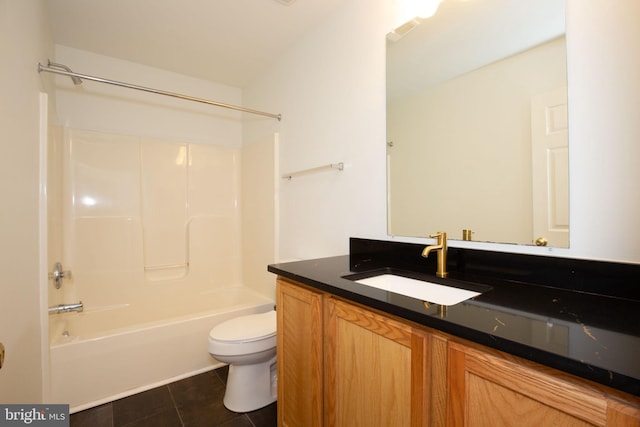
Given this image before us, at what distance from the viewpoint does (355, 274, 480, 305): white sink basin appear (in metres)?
1.04

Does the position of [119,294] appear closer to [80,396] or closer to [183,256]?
[183,256]

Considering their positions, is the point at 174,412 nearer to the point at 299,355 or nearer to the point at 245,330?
the point at 245,330

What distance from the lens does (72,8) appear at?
1.82 metres

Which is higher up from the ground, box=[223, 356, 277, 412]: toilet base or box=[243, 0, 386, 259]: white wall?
box=[243, 0, 386, 259]: white wall

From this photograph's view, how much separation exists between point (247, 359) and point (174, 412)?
54 cm

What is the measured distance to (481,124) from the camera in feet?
3.87

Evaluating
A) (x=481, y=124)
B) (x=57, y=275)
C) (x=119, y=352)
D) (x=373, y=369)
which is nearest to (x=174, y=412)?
(x=119, y=352)

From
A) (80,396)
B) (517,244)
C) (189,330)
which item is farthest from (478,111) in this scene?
(80,396)

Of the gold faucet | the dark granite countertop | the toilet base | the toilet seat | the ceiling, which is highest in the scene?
the ceiling

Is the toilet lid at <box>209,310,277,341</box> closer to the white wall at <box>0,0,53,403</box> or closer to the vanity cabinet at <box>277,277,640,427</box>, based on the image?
the vanity cabinet at <box>277,277,640,427</box>

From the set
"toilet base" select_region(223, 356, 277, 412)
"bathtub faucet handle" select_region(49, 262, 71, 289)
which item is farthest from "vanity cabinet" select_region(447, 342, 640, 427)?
"bathtub faucet handle" select_region(49, 262, 71, 289)

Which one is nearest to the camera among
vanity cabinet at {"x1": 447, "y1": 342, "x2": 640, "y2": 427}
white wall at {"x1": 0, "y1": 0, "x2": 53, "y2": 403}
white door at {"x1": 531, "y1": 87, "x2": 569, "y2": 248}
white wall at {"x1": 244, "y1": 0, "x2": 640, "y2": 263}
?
vanity cabinet at {"x1": 447, "y1": 342, "x2": 640, "y2": 427}

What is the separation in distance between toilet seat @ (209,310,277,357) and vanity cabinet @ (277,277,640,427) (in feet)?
1.31

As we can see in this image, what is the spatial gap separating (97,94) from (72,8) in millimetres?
709
